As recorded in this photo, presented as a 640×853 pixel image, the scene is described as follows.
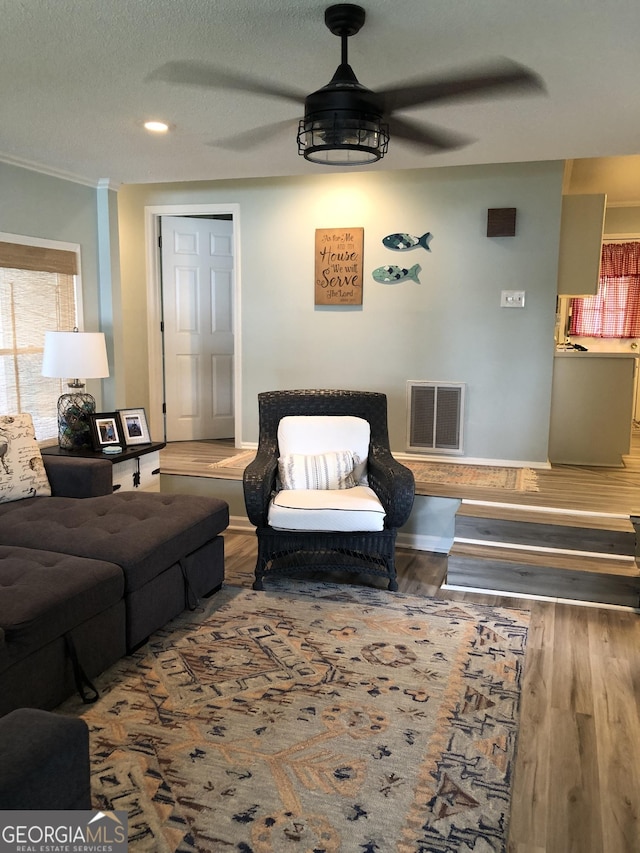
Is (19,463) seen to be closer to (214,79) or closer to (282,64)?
(214,79)

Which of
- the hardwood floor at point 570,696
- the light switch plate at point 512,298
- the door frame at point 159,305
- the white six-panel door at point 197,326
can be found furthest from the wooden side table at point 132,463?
the light switch plate at point 512,298

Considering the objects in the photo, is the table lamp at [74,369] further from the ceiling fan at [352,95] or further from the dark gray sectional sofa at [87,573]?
the ceiling fan at [352,95]

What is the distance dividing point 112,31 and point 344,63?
2.52 ft

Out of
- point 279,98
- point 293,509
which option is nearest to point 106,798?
point 293,509

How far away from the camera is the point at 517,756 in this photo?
227cm

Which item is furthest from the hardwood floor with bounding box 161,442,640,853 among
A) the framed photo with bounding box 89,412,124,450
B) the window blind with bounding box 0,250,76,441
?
the window blind with bounding box 0,250,76,441

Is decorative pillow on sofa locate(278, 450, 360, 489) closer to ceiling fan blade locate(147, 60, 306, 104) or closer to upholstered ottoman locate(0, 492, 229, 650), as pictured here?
upholstered ottoman locate(0, 492, 229, 650)

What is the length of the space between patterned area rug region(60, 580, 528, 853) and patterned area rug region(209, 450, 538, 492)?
127 centimetres

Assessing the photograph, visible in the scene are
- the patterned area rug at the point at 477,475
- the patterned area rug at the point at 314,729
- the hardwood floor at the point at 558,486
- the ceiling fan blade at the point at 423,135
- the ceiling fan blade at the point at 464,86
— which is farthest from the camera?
the patterned area rug at the point at 477,475

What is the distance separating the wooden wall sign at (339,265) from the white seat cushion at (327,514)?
2316 mm

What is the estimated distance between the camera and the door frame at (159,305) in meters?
5.69

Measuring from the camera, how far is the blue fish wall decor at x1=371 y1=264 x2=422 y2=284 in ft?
17.3

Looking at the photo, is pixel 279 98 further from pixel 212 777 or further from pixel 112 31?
pixel 212 777

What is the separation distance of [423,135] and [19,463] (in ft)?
8.33
